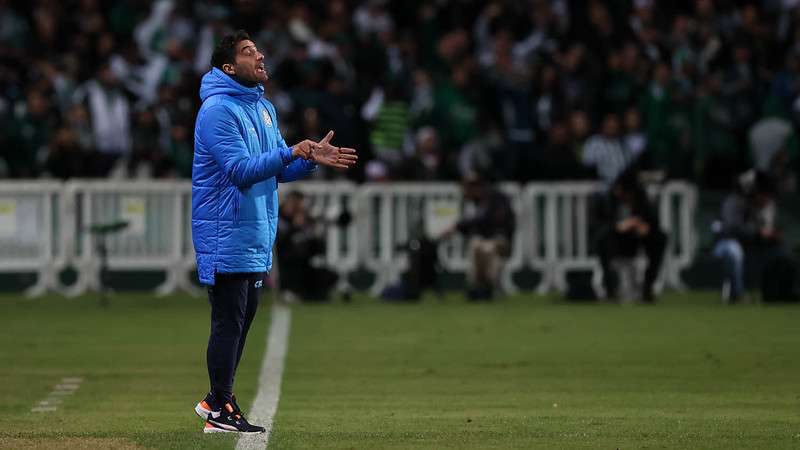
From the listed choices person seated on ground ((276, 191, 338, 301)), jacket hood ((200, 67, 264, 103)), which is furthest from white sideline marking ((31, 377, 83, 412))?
person seated on ground ((276, 191, 338, 301))

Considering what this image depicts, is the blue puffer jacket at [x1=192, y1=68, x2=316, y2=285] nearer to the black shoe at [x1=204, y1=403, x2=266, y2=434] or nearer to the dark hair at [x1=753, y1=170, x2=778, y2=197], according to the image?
the black shoe at [x1=204, y1=403, x2=266, y2=434]

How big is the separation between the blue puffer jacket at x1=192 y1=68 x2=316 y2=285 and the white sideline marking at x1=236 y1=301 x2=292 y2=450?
87cm

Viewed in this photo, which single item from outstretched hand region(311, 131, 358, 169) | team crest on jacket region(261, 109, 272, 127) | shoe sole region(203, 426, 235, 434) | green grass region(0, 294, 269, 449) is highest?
team crest on jacket region(261, 109, 272, 127)

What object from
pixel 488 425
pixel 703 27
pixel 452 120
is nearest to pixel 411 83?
pixel 452 120

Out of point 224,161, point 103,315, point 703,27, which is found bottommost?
point 103,315

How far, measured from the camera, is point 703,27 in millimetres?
28547

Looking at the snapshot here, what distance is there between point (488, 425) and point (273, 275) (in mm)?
12377

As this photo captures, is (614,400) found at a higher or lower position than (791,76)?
lower

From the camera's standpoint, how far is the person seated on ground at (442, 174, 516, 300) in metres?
23.7

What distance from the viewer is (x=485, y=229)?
23828 millimetres

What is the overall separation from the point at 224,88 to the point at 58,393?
4233 mm

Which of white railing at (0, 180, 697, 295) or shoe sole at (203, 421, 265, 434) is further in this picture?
white railing at (0, 180, 697, 295)

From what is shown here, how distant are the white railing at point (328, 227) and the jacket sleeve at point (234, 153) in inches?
558

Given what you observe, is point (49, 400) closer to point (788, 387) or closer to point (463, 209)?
point (788, 387)
